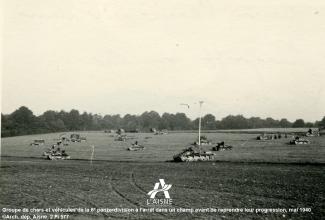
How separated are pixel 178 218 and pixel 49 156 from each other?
39.4 m

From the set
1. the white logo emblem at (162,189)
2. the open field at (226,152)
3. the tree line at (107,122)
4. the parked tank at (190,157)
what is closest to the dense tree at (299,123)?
the tree line at (107,122)

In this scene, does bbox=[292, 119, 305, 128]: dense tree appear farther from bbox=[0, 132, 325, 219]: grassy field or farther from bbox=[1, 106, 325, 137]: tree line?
bbox=[0, 132, 325, 219]: grassy field

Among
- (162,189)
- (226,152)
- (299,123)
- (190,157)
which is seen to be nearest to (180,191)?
(162,189)

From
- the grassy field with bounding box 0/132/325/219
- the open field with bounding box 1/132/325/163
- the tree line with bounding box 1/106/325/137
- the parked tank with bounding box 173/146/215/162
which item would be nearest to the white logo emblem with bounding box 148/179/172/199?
the grassy field with bounding box 0/132/325/219

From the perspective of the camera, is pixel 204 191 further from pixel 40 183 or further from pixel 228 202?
pixel 40 183

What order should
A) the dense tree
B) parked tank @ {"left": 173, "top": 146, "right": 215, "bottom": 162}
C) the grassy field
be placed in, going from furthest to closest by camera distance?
the dense tree
parked tank @ {"left": 173, "top": 146, "right": 215, "bottom": 162}
the grassy field

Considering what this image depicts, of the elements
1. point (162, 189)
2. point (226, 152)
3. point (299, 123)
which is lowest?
point (226, 152)

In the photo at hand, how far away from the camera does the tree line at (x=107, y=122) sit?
411 ft

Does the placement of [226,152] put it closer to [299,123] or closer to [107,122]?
[299,123]

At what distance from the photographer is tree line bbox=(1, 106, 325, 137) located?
125 m

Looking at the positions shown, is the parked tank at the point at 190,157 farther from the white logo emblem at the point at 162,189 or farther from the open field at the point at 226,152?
the white logo emblem at the point at 162,189

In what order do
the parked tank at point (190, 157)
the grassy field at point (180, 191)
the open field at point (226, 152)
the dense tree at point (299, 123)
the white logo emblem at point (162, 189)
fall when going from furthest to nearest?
1. the dense tree at point (299, 123)
2. the open field at point (226, 152)
3. the parked tank at point (190, 157)
4. the white logo emblem at point (162, 189)
5. the grassy field at point (180, 191)

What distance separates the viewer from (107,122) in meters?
Result: 182

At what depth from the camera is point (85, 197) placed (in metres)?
21.7
